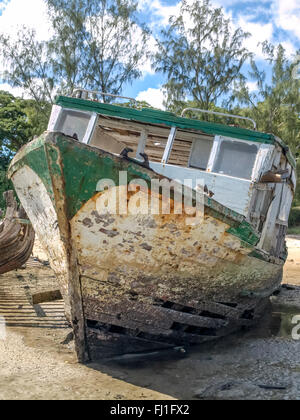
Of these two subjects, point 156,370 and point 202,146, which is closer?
point 156,370

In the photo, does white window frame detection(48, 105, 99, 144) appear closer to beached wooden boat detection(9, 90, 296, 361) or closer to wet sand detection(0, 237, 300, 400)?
beached wooden boat detection(9, 90, 296, 361)

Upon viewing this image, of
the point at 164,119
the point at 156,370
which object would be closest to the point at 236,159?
the point at 164,119

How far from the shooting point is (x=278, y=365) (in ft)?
15.1

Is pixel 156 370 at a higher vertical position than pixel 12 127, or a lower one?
lower

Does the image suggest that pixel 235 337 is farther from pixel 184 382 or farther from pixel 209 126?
pixel 209 126

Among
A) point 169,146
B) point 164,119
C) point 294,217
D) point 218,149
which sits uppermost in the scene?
point 294,217

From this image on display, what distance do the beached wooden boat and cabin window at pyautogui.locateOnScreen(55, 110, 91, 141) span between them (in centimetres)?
1

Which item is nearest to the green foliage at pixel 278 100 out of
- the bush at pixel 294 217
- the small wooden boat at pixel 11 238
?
the bush at pixel 294 217

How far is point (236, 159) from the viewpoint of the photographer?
17.9 ft

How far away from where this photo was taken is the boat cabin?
17.4 ft

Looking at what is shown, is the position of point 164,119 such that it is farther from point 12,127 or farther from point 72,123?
point 12,127

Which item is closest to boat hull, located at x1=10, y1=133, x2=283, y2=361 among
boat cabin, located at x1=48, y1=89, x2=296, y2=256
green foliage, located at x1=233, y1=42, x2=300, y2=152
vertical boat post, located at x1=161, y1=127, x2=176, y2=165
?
boat cabin, located at x1=48, y1=89, x2=296, y2=256

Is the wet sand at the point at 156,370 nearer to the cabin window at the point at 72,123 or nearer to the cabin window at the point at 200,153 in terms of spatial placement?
the cabin window at the point at 200,153

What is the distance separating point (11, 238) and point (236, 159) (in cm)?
581
